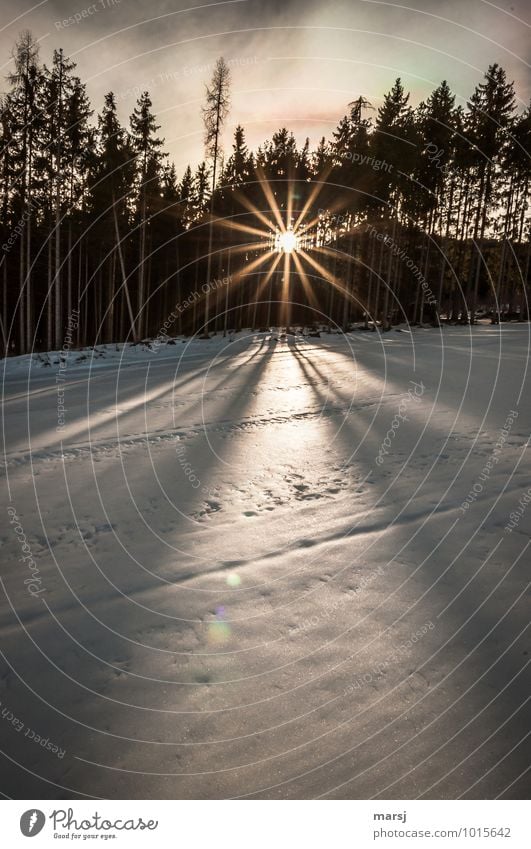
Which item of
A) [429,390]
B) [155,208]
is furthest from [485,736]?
[155,208]

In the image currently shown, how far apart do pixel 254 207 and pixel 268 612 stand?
36607mm

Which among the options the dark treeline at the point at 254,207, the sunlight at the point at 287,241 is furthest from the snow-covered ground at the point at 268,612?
the sunlight at the point at 287,241

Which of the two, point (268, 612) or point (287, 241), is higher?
point (287, 241)

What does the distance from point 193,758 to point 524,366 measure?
1565cm

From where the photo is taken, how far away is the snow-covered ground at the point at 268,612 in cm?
250

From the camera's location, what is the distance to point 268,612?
3734 mm

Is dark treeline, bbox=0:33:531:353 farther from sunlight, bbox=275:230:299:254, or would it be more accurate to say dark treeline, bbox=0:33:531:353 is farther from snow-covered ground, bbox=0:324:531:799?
snow-covered ground, bbox=0:324:531:799

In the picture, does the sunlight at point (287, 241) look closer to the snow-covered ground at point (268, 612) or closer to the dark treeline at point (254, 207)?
the dark treeline at point (254, 207)
